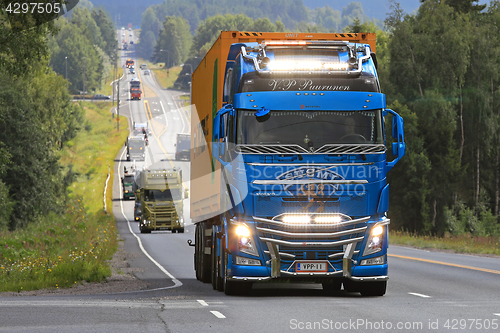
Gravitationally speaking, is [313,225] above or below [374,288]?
above

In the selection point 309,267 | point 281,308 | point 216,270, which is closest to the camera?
point 281,308

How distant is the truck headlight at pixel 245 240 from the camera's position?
1204 centimetres

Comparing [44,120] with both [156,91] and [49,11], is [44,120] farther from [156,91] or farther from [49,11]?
[156,91]

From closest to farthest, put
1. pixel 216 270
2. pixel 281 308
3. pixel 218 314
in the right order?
1. pixel 218 314
2. pixel 281 308
3. pixel 216 270

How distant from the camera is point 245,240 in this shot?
12062 millimetres

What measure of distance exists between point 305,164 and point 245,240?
1619 millimetres

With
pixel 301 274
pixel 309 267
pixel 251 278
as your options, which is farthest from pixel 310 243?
pixel 251 278

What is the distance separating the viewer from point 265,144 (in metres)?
12.1

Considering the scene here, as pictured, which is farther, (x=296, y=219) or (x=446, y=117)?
(x=446, y=117)

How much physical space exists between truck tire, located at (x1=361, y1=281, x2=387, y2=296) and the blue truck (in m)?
1.04

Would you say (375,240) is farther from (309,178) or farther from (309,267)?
(309,178)

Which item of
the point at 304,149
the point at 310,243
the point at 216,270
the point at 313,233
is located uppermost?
the point at 304,149

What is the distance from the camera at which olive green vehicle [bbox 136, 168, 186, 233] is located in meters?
42.7

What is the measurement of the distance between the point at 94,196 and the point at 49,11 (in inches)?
2160
